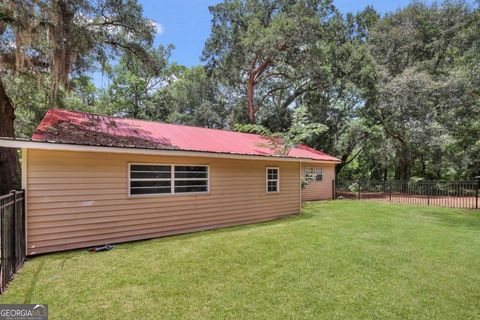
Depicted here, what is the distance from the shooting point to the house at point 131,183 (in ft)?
17.9

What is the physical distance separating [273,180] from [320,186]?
7.50 meters

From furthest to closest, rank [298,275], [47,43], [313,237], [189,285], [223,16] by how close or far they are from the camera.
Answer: [223,16]
[47,43]
[313,237]
[298,275]
[189,285]

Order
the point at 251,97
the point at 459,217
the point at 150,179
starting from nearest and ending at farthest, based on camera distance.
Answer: the point at 150,179, the point at 459,217, the point at 251,97

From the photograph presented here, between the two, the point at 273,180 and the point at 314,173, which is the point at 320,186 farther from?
the point at 273,180

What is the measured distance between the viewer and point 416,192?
1670 centimetres

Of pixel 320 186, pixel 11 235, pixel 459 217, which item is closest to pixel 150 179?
pixel 11 235

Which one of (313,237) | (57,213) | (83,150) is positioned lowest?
(313,237)

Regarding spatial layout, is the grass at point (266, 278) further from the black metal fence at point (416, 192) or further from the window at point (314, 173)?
the window at point (314, 173)

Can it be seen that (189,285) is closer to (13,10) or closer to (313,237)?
(313,237)

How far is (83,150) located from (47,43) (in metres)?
3.80

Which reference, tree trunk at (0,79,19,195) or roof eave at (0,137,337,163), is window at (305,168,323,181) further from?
tree trunk at (0,79,19,195)

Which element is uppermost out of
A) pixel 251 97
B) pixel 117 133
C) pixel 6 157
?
pixel 251 97

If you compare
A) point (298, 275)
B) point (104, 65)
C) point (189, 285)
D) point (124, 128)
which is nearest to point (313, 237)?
point (298, 275)

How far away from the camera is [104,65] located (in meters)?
8.73
